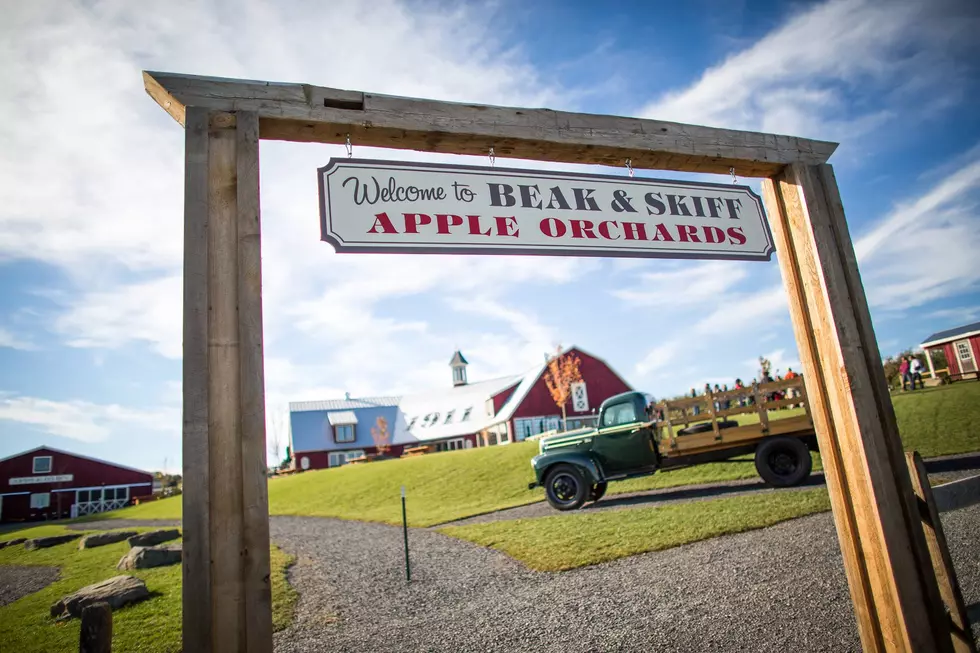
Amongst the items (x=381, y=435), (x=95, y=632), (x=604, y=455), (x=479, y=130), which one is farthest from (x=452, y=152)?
(x=381, y=435)

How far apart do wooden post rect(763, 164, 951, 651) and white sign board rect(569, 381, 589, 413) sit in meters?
32.5

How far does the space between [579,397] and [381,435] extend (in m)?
17.0

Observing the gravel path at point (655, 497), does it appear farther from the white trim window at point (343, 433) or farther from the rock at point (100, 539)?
the white trim window at point (343, 433)

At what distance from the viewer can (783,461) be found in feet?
36.4

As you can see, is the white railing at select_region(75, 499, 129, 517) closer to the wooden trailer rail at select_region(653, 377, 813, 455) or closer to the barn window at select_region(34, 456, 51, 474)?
the barn window at select_region(34, 456, 51, 474)

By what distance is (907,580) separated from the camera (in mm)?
3219

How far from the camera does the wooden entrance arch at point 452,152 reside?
2.45 metres

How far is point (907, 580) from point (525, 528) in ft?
26.0

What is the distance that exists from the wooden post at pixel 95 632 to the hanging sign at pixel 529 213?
80.3 inches

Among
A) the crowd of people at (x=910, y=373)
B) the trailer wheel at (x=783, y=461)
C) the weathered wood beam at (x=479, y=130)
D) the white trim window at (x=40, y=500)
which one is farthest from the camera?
the white trim window at (x=40, y=500)

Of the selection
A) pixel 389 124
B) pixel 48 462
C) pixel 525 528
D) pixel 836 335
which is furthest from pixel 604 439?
pixel 48 462

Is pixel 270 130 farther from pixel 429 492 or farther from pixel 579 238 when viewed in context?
pixel 429 492

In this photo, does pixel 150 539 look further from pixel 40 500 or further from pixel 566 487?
pixel 40 500

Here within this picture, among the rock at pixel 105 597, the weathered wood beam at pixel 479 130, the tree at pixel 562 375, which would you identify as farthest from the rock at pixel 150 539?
the tree at pixel 562 375
